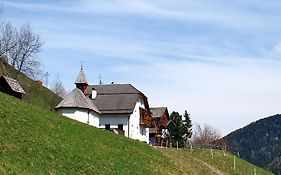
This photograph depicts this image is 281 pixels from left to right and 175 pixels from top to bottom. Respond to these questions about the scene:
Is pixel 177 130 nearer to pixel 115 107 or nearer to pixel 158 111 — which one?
pixel 158 111

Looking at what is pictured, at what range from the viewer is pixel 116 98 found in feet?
271

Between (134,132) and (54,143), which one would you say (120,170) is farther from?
(134,132)

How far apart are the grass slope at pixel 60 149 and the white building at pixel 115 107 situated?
21145mm

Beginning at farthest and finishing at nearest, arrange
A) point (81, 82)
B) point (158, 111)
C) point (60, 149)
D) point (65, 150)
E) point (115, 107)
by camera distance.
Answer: point (158, 111) → point (81, 82) → point (115, 107) → point (65, 150) → point (60, 149)

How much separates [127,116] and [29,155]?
159ft

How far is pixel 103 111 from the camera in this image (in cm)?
8038

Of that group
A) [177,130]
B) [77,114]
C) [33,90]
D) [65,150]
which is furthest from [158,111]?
[65,150]

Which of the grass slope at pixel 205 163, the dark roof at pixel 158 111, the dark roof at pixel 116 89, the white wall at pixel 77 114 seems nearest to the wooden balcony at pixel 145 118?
the dark roof at pixel 116 89

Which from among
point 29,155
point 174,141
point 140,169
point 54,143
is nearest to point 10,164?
point 29,155

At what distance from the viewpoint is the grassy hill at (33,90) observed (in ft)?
291

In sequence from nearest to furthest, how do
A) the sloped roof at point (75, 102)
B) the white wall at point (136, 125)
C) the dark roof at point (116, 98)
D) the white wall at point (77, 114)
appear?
the white wall at point (77, 114) → the sloped roof at point (75, 102) → the dark roof at point (116, 98) → the white wall at point (136, 125)

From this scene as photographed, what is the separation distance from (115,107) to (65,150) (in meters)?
44.1

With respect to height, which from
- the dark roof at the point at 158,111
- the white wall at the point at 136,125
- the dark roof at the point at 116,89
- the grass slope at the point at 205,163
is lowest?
the grass slope at the point at 205,163

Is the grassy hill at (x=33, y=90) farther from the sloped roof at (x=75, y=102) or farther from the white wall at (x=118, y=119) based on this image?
the sloped roof at (x=75, y=102)
